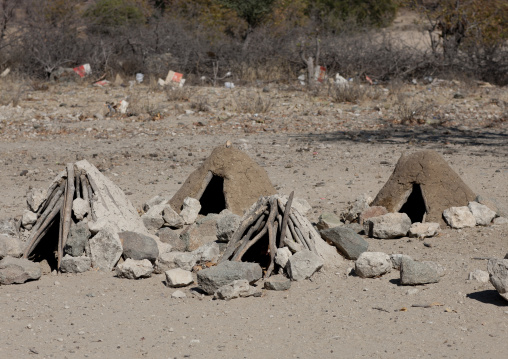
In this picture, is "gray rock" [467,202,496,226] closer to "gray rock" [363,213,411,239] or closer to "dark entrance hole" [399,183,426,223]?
"gray rock" [363,213,411,239]

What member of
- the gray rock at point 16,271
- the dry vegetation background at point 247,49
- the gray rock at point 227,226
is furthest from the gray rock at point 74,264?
the dry vegetation background at point 247,49

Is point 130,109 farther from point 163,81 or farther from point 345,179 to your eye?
point 345,179

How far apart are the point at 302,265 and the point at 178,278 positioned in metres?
0.84

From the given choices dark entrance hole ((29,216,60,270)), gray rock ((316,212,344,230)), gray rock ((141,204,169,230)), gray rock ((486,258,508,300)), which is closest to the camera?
gray rock ((486,258,508,300))

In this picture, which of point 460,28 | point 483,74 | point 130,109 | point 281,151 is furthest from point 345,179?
point 460,28

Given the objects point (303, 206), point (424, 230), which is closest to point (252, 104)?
point (303, 206)

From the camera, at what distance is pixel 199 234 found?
592 cm

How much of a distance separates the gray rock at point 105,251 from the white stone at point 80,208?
0.25 meters

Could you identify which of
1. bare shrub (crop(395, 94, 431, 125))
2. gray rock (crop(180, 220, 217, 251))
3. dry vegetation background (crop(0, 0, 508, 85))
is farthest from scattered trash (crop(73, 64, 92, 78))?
gray rock (crop(180, 220, 217, 251))

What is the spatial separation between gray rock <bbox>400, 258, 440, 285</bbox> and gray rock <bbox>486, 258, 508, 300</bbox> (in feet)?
1.44

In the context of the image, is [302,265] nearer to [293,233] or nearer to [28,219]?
[293,233]

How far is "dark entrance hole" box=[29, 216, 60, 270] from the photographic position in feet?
17.7

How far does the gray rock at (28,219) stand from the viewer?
5.32 m

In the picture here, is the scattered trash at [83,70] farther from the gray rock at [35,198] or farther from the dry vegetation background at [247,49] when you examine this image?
the gray rock at [35,198]
